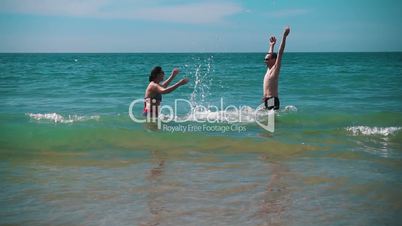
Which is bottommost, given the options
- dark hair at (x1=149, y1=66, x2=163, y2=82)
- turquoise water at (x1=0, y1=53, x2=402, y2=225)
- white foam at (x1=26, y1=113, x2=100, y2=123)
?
turquoise water at (x1=0, y1=53, x2=402, y2=225)

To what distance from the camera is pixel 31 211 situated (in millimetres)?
4102

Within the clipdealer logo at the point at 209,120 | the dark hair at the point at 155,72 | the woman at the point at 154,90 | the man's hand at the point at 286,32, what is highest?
the man's hand at the point at 286,32

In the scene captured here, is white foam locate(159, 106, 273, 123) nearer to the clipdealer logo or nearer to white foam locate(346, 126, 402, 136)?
the clipdealer logo

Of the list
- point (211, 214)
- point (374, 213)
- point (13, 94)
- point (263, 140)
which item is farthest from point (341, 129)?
point (13, 94)

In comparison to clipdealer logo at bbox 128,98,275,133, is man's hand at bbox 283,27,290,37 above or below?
above

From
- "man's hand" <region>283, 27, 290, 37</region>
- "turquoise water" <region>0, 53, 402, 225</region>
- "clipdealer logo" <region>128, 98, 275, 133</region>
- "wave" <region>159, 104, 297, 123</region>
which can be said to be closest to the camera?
"turquoise water" <region>0, 53, 402, 225</region>

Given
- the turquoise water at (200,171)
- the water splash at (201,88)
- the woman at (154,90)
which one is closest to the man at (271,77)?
the turquoise water at (200,171)

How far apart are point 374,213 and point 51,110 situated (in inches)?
398

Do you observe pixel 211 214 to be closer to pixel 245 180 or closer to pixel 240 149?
pixel 245 180

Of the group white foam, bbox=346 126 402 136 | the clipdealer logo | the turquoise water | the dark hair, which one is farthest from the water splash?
white foam, bbox=346 126 402 136

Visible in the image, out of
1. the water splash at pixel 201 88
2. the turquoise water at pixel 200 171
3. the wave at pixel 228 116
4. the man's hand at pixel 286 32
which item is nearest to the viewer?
the turquoise water at pixel 200 171

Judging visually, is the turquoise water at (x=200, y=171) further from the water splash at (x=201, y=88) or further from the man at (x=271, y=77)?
the water splash at (x=201, y=88)

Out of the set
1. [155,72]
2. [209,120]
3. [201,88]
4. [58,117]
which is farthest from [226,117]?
[201,88]

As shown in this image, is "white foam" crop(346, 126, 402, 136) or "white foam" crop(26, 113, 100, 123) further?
"white foam" crop(26, 113, 100, 123)
